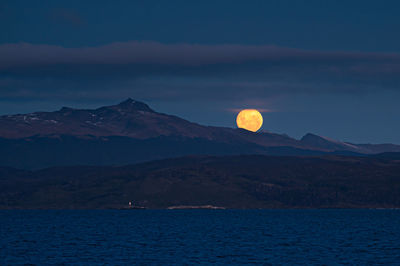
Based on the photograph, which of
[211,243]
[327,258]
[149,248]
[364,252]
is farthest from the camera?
[211,243]

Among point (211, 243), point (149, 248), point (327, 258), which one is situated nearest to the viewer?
point (327, 258)

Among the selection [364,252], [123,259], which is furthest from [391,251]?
[123,259]

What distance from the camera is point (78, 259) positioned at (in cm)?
13088

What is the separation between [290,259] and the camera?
427 ft

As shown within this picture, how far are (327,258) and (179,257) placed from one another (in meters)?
27.7

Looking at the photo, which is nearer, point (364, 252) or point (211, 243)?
point (364, 252)

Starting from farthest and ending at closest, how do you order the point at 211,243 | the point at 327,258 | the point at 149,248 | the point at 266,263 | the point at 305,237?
the point at 305,237 → the point at 211,243 → the point at 149,248 → the point at 327,258 → the point at 266,263

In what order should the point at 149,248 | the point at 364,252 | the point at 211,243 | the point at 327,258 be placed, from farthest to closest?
the point at 211,243 < the point at 149,248 < the point at 364,252 < the point at 327,258

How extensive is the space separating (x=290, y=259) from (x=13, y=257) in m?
52.4

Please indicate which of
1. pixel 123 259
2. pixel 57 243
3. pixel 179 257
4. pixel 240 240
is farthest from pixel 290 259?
pixel 57 243

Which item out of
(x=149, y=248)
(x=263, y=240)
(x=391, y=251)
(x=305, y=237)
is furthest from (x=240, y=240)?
(x=391, y=251)

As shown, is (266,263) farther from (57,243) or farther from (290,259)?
(57,243)

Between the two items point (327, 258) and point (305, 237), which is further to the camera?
point (305, 237)

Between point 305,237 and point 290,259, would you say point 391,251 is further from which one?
point 305,237
